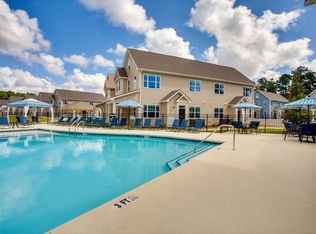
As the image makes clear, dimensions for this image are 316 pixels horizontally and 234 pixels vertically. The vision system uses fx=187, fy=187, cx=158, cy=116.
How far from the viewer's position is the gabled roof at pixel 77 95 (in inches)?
2022

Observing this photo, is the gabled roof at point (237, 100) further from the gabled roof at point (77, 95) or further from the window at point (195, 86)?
the gabled roof at point (77, 95)

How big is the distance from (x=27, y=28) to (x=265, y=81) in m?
80.8

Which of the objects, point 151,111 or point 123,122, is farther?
point 151,111

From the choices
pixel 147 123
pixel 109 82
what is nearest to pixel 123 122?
pixel 147 123

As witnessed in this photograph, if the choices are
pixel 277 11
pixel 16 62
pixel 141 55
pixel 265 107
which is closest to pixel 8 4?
pixel 141 55

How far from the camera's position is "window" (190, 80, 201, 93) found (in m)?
22.7

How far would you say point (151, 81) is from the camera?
20.0m

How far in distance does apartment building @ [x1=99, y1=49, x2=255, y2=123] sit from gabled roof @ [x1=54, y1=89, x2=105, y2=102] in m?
33.3

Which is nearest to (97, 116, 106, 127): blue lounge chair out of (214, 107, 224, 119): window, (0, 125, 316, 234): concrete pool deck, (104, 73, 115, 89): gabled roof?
(104, 73, 115, 89): gabled roof

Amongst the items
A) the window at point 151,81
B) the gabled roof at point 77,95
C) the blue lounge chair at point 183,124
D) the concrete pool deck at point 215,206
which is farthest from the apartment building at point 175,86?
the gabled roof at point 77,95

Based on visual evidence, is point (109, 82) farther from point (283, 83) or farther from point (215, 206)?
point (283, 83)

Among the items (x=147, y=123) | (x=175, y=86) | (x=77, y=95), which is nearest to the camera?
(x=147, y=123)

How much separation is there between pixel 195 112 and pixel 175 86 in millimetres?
4072

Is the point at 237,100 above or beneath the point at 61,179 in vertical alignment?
above
